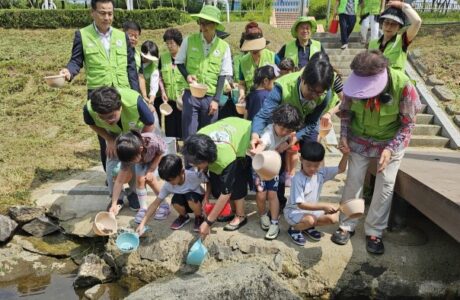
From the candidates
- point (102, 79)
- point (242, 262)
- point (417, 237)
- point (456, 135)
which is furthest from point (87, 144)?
point (456, 135)

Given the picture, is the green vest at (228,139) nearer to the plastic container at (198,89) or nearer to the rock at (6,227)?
the plastic container at (198,89)

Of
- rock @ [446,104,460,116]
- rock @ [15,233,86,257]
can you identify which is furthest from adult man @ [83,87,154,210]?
rock @ [446,104,460,116]

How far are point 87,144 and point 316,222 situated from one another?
4.22 m

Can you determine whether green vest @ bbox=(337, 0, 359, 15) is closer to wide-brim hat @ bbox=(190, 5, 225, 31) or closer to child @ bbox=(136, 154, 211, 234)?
wide-brim hat @ bbox=(190, 5, 225, 31)

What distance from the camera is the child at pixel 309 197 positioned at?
3.42m

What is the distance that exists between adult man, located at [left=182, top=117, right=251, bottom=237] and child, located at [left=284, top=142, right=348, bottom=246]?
45 centimetres

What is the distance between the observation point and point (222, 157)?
3.31 metres

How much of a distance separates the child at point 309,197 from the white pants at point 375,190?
0.11 m

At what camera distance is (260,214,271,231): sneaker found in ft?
12.4

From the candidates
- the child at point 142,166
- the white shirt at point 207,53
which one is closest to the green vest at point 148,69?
the white shirt at point 207,53

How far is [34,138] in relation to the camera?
675 centimetres

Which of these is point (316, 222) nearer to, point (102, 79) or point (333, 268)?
point (333, 268)

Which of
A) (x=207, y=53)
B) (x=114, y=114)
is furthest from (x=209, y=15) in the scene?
(x=114, y=114)

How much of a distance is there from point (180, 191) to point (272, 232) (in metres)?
0.84
